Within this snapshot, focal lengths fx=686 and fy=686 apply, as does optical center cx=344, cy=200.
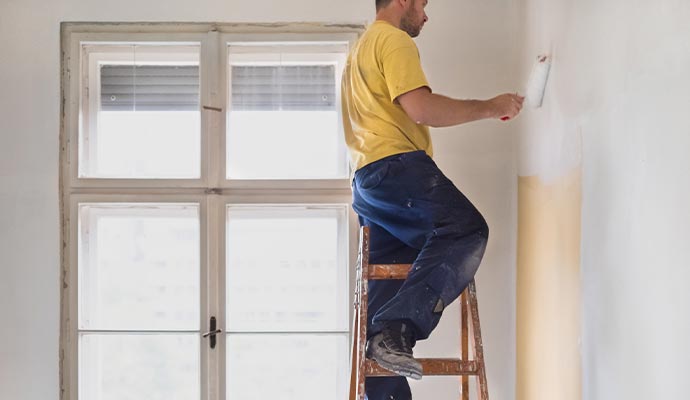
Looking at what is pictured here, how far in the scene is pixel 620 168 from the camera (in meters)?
1.49

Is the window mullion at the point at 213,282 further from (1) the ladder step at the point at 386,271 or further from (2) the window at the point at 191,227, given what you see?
(1) the ladder step at the point at 386,271

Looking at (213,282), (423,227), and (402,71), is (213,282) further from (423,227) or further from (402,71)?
(402,71)

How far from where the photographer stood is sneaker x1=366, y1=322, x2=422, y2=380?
157 cm

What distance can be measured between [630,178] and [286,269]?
1587mm

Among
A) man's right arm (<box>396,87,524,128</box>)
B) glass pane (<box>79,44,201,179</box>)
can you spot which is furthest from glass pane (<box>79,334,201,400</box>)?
man's right arm (<box>396,87,524,128</box>)

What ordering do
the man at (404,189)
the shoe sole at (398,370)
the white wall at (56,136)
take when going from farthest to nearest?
the white wall at (56,136) → the man at (404,189) → the shoe sole at (398,370)

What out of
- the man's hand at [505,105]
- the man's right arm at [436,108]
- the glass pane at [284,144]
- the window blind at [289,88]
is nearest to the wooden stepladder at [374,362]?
the man's right arm at [436,108]

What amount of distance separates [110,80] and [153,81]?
0.17 metres

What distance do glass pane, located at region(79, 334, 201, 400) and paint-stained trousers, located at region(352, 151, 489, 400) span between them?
1142 millimetres

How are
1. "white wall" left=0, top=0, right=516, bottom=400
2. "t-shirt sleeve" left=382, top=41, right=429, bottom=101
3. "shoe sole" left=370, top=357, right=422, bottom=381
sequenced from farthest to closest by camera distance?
1. "white wall" left=0, top=0, right=516, bottom=400
2. "t-shirt sleeve" left=382, top=41, right=429, bottom=101
3. "shoe sole" left=370, top=357, right=422, bottom=381

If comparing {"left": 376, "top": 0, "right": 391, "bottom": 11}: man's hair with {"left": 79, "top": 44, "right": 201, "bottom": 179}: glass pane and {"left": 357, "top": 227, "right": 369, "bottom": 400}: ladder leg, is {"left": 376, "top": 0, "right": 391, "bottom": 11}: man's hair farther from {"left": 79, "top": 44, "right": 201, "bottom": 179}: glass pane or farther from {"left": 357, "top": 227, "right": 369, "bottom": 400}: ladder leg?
{"left": 79, "top": 44, "right": 201, "bottom": 179}: glass pane

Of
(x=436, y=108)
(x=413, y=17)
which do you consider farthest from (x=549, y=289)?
(x=413, y=17)

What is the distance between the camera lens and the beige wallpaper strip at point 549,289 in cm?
181

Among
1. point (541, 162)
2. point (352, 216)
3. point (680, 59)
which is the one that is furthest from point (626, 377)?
point (352, 216)
